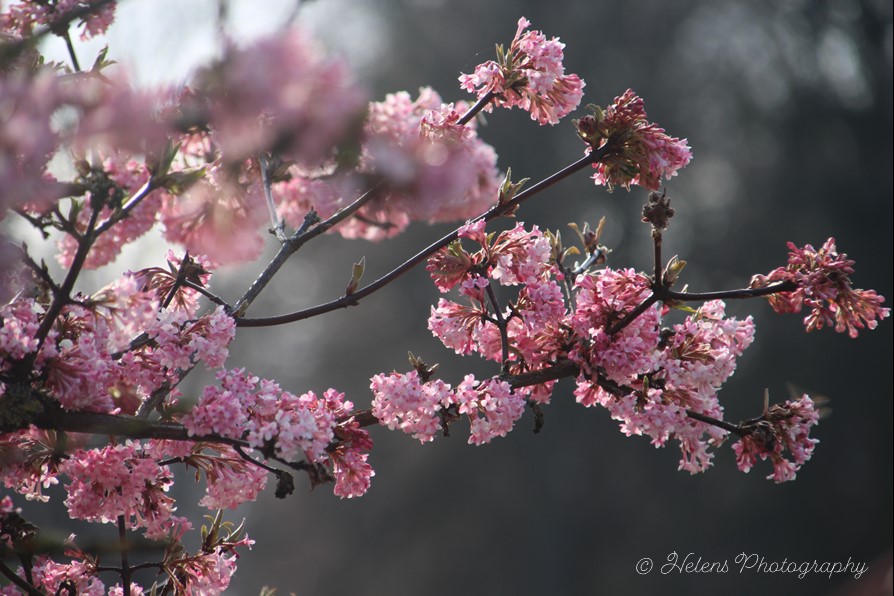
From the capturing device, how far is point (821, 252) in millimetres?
1981

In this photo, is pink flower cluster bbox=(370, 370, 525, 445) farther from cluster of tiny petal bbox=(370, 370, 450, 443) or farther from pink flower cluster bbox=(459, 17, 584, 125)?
pink flower cluster bbox=(459, 17, 584, 125)

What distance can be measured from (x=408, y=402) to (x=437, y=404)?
8 cm

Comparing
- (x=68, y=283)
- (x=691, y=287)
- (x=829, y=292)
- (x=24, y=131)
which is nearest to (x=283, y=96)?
(x=24, y=131)

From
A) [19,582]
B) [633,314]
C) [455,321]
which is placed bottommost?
[19,582]

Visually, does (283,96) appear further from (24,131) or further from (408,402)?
(408,402)

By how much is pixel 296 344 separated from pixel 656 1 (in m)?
11.2

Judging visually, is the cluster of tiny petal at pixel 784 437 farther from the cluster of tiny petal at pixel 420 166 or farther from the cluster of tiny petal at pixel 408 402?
the cluster of tiny petal at pixel 420 166

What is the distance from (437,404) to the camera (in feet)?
6.47

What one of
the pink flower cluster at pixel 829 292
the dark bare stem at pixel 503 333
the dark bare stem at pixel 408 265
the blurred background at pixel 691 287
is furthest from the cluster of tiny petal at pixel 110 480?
the blurred background at pixel 691 287

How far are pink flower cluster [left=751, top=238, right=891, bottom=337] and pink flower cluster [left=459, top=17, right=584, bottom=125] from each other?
0.75 meters

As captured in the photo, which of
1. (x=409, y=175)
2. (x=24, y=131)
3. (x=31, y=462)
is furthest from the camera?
(x=31, y=462)

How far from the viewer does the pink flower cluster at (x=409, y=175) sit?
56.9 inches

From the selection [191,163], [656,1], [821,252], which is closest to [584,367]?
[821,252]

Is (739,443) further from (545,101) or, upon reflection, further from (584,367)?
(545,101)
